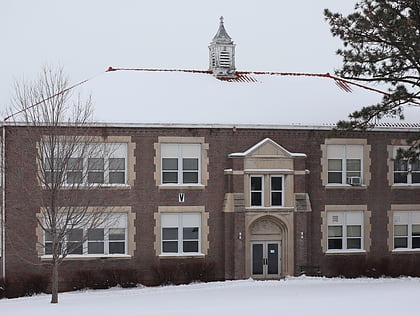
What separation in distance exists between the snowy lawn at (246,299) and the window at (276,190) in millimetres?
3773

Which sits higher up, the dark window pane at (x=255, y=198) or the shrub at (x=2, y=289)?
the dark window pane at (x=255, y=198)

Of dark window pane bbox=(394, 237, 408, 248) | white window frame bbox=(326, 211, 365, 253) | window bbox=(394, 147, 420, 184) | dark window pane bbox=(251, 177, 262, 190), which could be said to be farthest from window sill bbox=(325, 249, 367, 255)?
dark window pane bbox=(251, 177, 262, 190)

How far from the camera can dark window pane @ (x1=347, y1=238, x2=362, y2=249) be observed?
114 ft

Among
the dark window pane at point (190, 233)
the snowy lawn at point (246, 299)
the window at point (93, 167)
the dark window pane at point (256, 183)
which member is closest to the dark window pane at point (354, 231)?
the snowy lawn at point (246, 299)

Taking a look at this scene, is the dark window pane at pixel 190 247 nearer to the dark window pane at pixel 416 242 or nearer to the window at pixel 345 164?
the window at pixel 345 164

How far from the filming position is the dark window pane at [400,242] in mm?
35312

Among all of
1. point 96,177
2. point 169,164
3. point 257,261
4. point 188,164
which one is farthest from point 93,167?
point 257,261

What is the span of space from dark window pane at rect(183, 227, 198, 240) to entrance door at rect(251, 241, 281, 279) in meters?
2.61

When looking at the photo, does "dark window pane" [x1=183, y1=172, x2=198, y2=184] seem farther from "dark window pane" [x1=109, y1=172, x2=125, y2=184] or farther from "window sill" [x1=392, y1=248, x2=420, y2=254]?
"window sill" [x1=392, y1=248, x2=420, y2=254]

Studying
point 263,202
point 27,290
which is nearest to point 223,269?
point 263,202

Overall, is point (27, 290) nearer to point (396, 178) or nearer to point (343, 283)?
point (343, 283)

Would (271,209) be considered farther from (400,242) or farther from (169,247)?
(400,242)

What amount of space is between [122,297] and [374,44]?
13.0 meters

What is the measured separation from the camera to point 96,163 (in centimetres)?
3098
